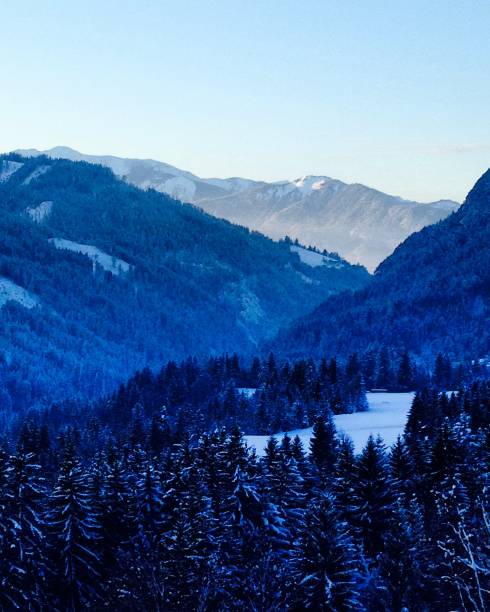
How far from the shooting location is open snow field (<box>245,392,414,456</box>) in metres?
104

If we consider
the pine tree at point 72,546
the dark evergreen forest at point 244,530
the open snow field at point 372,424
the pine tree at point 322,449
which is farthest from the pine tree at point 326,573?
the open snow field at point 372,424

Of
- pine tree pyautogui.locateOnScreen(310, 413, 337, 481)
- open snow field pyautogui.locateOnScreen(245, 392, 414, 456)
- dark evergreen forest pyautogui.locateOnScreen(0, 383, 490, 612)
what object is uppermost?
dark evergreen forest pyautogui.locateOnScreen(0, 383, 490, 612)

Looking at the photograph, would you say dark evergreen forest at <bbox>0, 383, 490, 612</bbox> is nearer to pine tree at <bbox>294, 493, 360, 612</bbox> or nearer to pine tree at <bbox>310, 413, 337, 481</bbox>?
pine tree at <bbox>294, 493, 360, 612</bbox>

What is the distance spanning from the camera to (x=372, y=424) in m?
118

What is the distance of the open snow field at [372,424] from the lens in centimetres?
10350

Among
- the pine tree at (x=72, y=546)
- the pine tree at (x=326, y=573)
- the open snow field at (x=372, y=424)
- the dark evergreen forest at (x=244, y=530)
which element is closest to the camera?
the dark evergreen forest at (x=244, y=530)

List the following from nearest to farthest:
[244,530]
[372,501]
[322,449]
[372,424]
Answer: [244,530] < [372,501] < [322,449] < [372,424]

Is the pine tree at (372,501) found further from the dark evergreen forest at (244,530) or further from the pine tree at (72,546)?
the pine tree at (72,546)

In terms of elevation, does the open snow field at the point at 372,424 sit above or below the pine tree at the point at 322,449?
below

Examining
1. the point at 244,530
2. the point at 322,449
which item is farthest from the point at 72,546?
the point at 322,449

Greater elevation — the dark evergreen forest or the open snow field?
the dark evergreen forest

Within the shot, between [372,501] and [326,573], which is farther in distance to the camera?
[372,501]

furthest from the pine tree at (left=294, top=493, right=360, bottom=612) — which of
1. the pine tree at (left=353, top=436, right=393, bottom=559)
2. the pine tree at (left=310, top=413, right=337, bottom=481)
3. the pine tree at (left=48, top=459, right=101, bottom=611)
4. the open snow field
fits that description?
the open snow field

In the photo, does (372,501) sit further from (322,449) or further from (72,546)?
(322,449)
